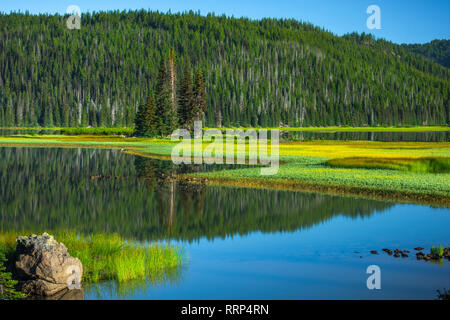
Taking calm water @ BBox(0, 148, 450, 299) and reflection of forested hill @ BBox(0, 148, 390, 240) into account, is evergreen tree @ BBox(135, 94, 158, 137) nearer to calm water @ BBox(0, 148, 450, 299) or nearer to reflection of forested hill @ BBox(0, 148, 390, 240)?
reflection of forested hill @ BBox(0, 148, 390, 240)

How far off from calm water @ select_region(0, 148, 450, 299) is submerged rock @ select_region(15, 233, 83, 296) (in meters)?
0.70

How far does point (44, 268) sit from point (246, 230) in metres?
11.0

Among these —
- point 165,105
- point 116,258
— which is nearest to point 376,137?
point 165,105

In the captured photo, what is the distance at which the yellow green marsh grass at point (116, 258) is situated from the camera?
1509 centimetres

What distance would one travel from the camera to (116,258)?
15844 mm

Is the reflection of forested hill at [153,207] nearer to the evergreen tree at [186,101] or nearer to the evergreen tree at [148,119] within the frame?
the evergreen tree at [148,119]

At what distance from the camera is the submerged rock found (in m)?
13.4

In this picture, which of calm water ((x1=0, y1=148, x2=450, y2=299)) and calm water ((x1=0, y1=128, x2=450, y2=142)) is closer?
calm water ((x1=0, y1=148, x2=450, y2=299))

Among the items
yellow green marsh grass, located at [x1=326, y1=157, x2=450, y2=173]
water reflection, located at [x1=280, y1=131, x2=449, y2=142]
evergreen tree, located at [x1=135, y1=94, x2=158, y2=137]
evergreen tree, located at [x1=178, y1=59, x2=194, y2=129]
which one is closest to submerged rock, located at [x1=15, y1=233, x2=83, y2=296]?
yellow green marsh grass, located at [x1=326, y1=157, x2=450, y2=173]

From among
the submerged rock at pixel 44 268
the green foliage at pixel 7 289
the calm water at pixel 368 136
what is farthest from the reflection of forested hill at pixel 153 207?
the calm water at pixel 368 136

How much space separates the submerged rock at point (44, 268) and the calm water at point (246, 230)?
2.30 ft

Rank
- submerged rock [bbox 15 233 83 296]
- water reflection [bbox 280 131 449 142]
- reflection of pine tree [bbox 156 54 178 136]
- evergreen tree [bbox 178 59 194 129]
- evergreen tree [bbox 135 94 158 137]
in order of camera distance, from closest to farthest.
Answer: submerged rock [bbox 15 233 83 296]
evergreen tree [bbox 135 94 158 137]
reflection of pine tree [bbox 156 54 178 136]
evergreen tree [bbox 178 59 194 129]
water reflection [bbox 280 131 449 142]
